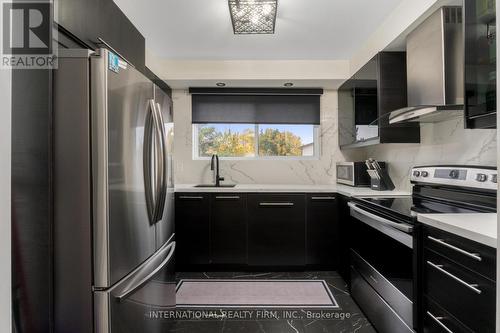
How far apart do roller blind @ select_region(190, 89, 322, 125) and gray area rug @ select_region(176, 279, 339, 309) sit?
181 centimetres

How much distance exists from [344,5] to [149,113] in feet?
5.32

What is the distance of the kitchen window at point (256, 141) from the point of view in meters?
3.46

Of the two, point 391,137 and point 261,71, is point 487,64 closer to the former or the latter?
point 391,137

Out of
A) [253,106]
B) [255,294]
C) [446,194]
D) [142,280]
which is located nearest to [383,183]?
[446,194]

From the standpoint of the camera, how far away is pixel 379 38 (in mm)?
2275

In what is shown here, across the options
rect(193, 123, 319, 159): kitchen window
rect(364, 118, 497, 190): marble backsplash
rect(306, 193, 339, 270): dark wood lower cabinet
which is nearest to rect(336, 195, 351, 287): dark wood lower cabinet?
rect(306, 193, 339, 270): dark wood lower cabinet

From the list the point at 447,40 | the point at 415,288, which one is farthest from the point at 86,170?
the point at 447,40

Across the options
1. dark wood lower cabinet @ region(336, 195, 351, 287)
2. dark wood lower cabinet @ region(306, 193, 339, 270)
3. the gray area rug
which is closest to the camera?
the gray area rug

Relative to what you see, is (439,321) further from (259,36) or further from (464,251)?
(259,36)

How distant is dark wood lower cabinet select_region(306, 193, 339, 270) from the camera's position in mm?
2783

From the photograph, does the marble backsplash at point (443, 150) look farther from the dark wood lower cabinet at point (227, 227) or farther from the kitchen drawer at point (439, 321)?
the dark wood lower cabinet at point (227, 227)

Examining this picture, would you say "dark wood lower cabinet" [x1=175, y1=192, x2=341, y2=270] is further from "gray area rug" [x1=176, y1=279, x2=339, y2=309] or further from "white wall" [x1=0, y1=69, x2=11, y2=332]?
"white wall" [x1=0, y1=69, x2=11, y2=332]

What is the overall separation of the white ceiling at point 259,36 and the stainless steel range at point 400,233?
1.31m

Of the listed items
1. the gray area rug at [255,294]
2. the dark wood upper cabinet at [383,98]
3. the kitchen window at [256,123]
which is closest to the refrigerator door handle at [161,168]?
the gray area rug at [255,294]
